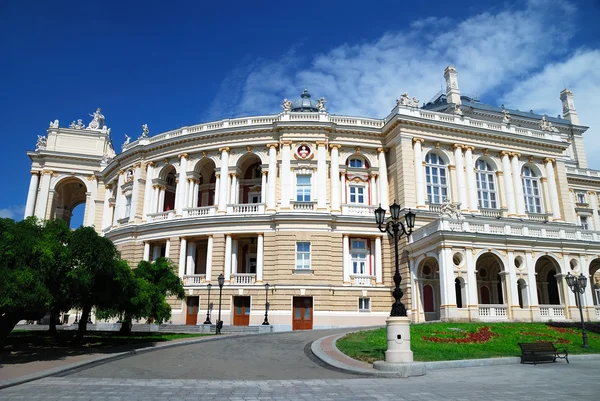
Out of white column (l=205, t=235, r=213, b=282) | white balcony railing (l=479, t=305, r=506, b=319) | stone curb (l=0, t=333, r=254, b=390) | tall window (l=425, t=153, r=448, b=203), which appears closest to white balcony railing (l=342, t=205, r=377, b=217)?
tall window (l=425, t=153, r=448, b=203)

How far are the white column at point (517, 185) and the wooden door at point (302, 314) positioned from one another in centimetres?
2190

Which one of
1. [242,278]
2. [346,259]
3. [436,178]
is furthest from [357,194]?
[242,278]

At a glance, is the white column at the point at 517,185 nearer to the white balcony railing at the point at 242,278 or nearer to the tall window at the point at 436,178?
the tall window at the point at 436,178

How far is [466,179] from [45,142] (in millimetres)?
49921

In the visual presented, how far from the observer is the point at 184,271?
41.8 m

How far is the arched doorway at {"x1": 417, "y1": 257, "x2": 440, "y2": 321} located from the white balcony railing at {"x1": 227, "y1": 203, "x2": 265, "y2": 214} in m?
14.8

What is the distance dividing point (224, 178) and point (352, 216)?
1251cm

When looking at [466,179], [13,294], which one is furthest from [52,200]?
[466,179]

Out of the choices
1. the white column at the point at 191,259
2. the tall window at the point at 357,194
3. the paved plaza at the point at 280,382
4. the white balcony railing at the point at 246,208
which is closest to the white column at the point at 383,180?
the tall window at the point at 357,194

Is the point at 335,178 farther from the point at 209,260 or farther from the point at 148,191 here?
the point at 148,191

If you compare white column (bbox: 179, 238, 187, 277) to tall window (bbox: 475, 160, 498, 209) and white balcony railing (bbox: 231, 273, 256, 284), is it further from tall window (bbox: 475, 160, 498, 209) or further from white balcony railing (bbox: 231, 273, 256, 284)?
tall window (bbox: 475, 160, 498, 209)

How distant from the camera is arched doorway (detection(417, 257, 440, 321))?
36.8 m

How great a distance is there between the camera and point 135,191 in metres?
46.5

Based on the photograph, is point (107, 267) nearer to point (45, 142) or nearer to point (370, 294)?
point (370, 294)
